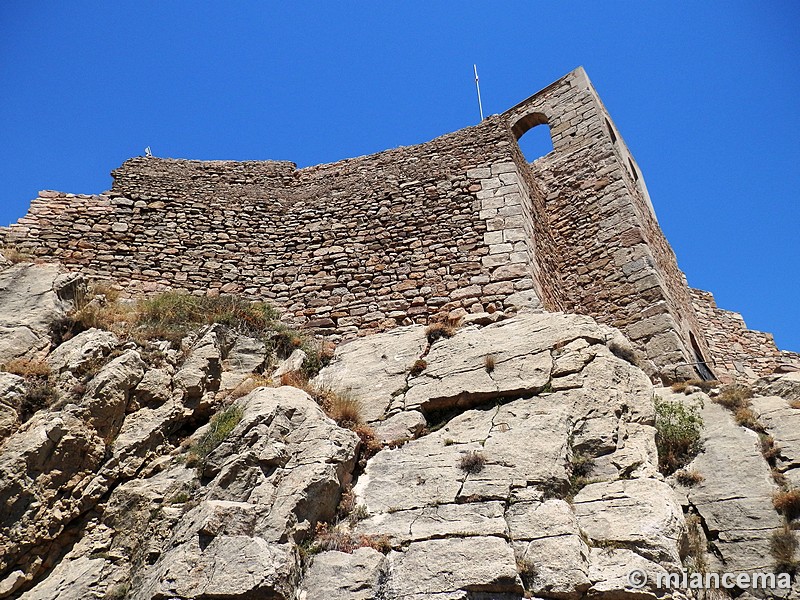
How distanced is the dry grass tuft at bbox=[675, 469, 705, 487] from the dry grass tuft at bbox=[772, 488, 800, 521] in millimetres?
660

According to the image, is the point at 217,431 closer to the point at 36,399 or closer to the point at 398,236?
the point at 36,399

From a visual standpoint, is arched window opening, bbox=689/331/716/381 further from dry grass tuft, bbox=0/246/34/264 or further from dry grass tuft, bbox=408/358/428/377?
dry grass tuft, bbox=0/246/34/264

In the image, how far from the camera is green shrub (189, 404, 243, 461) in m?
6.47

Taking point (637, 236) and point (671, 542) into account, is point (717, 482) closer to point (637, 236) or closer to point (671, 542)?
point (671, 542)

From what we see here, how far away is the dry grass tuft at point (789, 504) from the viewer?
5.56 meters

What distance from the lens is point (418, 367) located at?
773 cm

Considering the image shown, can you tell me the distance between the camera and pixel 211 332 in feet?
27.6

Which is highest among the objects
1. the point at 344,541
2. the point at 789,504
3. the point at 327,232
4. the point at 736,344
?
the point at 736,344

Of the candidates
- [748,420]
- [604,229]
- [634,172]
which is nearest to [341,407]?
[748,420]

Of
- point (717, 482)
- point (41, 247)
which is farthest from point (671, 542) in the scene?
point (41, 247)

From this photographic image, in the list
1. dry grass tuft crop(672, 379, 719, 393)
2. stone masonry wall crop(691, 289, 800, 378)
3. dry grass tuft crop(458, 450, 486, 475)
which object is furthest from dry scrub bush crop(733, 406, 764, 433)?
stone masonry wall crop(691, 289, 800, 378)

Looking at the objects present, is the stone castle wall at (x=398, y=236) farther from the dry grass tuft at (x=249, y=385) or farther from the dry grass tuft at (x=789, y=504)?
the dry grass tuft at (x=789, y=504)

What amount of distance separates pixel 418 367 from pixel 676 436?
2958mm

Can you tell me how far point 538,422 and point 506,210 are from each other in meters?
4.82
